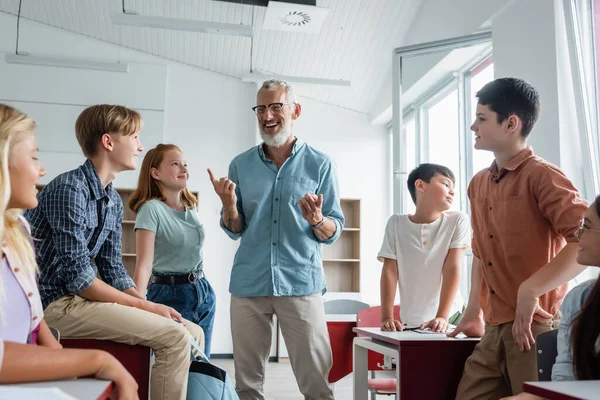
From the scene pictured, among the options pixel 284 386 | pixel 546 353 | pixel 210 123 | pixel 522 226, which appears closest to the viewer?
pixel 546 353

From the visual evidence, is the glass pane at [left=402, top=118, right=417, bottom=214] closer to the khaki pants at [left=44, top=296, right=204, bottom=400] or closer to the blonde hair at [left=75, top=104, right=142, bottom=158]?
the blonde hair at [left=75, top=104, right=142, bottom=158]

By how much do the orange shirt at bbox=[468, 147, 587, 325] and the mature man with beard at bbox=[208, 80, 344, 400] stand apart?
609mm

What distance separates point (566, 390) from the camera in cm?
94

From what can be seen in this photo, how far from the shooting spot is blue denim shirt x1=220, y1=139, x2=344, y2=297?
7.32 ft

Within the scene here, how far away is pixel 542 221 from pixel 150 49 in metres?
6.84

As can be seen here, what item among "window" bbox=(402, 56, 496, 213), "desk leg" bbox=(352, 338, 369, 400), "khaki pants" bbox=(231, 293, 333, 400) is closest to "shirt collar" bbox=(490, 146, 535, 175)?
"khaki pants" bbox=(231, 293, 333, 400)

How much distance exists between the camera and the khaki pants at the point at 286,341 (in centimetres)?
215

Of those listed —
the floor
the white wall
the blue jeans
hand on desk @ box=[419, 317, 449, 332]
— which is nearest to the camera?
hand on desk @ box=[419, 317, 449, 332]

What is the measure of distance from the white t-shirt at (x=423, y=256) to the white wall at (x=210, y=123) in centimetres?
498

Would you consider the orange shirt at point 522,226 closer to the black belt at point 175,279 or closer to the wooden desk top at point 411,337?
the wooden desk top at point 411,337

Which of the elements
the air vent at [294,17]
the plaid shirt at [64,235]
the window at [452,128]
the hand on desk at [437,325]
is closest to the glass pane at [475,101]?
the window at [452,128]

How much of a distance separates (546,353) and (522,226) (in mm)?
412

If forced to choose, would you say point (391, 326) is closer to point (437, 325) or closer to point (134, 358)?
point (437, 325)

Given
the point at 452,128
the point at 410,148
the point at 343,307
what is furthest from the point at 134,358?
the point at 410,148
